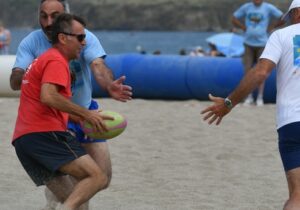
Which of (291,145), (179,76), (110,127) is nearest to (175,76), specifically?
(179,76)

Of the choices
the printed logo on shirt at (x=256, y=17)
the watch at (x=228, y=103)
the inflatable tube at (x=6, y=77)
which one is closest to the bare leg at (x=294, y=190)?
the watch at (x=228, y=103)

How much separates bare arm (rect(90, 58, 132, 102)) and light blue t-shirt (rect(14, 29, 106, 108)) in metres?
0.07

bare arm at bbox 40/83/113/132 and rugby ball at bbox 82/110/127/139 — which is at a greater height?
bare arm at bbox 40/83/113/132

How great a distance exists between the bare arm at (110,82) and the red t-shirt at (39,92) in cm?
41

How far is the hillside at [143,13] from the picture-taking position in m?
142

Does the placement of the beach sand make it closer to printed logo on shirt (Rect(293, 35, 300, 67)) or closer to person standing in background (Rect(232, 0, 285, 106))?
person standing in background (Rect(232, 0, 285, 106))

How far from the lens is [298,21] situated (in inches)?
219

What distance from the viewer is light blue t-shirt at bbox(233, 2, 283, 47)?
525 inches

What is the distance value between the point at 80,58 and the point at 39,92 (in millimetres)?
746

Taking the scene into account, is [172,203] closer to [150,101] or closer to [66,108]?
[66,108]

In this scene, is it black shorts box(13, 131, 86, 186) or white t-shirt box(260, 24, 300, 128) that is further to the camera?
black shorts box(13, 131, 86, 186)

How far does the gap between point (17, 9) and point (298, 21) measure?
464ft

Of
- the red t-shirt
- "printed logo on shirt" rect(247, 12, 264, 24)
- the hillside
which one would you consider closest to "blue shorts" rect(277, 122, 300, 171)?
the red t-shirt

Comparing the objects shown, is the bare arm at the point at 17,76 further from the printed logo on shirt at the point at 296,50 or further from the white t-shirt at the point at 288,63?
the printed logo on shirt at the point at 296,50
